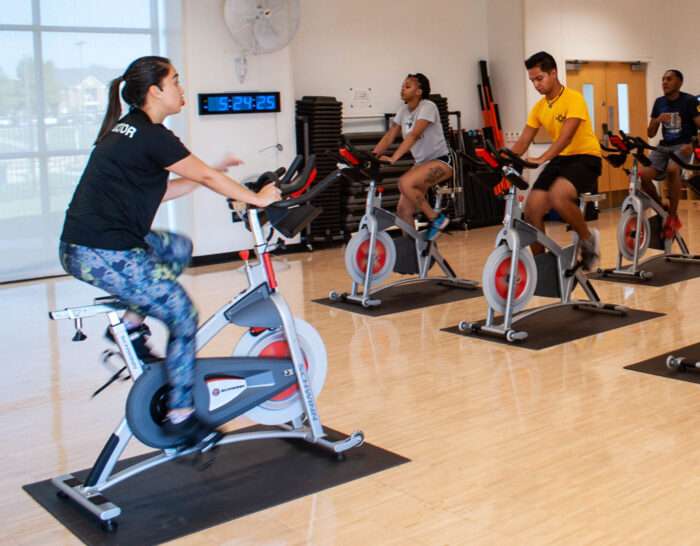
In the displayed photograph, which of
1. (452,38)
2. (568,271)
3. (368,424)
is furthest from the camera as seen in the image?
(452,38)

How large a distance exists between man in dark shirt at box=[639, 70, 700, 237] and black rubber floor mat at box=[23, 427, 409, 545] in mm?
5129

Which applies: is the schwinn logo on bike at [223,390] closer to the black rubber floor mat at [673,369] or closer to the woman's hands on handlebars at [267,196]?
the woman's hands on handlebars at [267,196]

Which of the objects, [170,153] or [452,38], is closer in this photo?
[170,153]

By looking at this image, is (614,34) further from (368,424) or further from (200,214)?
(368,424)

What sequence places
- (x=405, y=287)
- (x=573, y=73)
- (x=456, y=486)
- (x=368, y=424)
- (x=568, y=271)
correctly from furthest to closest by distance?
(x=573, y=73) → (x=405, y=287) → (x=568, y=271) → (x=368, y=424) → (x=456, y=486)

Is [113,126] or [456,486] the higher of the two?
[113,126]

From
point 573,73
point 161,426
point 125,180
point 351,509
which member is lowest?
point 351,509

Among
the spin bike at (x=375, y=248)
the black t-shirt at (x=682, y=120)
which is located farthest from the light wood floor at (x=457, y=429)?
the black t-shirt at (x=682, y=120)

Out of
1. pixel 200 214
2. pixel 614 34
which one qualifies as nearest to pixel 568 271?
pixel 200 214

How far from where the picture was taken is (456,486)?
289 centimetres

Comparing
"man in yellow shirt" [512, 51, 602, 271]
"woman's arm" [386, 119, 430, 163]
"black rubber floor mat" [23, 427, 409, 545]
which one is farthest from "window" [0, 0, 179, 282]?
"black rubber floor mat" [23, 427, 409, 545]

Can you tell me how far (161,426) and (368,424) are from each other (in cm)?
107

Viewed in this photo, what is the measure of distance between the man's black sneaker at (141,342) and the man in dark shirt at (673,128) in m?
5.55

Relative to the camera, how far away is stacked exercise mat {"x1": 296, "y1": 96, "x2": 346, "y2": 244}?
8.67 m
